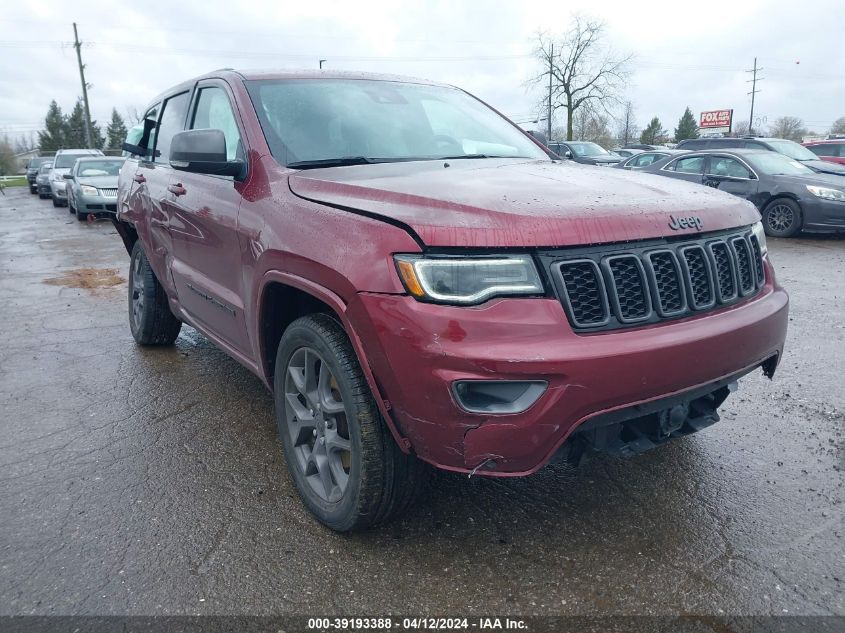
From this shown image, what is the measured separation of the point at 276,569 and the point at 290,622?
0.99 feet

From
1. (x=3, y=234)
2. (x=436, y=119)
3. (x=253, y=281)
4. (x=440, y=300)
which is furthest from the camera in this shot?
(x=3, y=234)

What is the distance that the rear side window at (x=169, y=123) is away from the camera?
430cm

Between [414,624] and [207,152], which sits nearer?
[414,624]

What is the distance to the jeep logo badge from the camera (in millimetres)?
2379

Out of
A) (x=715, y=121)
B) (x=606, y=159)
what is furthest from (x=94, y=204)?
(x=715, y=121)

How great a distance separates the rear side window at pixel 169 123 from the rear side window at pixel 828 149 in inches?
842

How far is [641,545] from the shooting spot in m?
2.61

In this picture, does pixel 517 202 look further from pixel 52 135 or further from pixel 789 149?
pixel 52 135

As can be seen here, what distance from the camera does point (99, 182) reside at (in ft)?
54.3

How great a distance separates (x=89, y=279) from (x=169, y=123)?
185 inches

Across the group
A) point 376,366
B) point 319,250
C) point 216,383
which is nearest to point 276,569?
point 376,366

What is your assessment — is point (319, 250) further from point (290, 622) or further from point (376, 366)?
point (290, 622)

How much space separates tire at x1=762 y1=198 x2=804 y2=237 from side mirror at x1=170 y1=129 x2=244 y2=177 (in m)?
10.2

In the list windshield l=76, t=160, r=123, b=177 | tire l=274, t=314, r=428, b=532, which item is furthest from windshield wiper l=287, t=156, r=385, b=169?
windshield l=76, t=160, r=123, b=177
